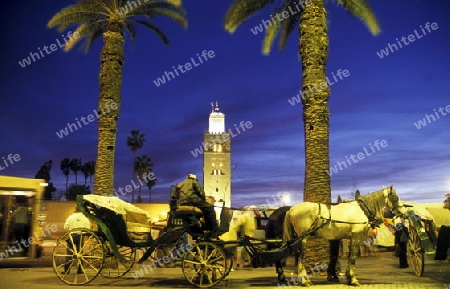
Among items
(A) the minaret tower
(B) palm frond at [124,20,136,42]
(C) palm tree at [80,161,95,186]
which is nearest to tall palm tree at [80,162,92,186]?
(C) palm tree at [80,161,95,186]

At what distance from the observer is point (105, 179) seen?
48.6 ft

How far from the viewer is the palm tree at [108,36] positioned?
1514 cm

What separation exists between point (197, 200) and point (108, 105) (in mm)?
8054

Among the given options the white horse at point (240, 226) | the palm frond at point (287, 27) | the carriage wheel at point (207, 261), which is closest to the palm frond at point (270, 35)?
the palm frond at point (287, 27)

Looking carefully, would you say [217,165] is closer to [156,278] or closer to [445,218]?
[445,218]

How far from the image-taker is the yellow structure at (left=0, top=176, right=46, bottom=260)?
13.3 m

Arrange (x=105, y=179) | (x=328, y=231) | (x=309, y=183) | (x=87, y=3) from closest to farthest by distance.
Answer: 1. (x=328, y=231)
2. (x=309, y=183)
3. (x=105, y=179)
4. (x=87, y=3)

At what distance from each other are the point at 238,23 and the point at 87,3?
6037 millimetres

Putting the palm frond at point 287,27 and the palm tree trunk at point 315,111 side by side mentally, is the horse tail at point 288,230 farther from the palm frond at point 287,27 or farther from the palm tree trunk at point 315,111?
the palm frond at point 287,27

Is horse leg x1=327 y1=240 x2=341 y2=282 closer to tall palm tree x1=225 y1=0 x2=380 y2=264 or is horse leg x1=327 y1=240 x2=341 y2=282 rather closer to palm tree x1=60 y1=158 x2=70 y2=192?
tall palm tree x1=225 y1=0 x2=380 y2=264

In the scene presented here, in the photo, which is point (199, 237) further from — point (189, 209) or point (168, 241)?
point (168, 241)

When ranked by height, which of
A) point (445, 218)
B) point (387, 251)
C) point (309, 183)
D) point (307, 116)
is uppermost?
point (307, 116)

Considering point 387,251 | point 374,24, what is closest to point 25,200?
point 374,24

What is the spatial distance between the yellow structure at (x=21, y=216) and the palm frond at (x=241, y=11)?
891 centimetres
